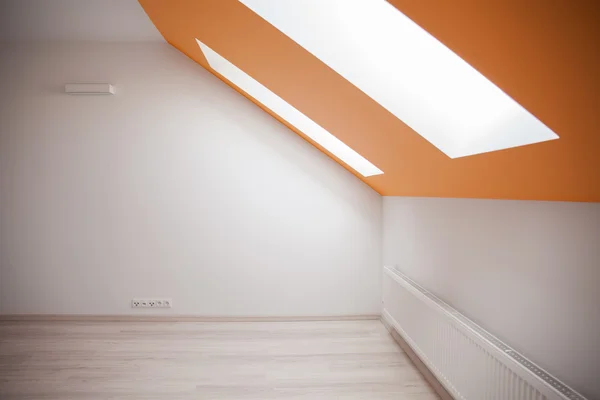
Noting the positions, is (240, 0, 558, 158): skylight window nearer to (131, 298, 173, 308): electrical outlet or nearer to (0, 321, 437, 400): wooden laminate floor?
(0, 321, 437, 400): wooden laminate floor

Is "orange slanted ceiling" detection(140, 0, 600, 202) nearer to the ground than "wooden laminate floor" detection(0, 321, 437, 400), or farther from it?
farther from it

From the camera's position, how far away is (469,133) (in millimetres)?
1995

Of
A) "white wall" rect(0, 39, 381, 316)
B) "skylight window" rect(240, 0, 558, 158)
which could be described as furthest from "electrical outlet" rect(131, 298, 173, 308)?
"skylight window" rect(240, 0, 558, 158)

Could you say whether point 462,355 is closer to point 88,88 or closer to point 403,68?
point 403,68

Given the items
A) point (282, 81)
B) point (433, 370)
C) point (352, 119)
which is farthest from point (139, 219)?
point (433, 370)

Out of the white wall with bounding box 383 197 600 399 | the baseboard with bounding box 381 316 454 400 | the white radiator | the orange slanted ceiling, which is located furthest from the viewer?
the baseboard with bounding box 381 316 454 400

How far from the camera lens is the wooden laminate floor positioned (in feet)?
10.1

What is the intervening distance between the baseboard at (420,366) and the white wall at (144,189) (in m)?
1.24

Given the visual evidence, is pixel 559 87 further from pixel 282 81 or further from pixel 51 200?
pixel 51 200

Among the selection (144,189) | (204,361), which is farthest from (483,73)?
(144,189)

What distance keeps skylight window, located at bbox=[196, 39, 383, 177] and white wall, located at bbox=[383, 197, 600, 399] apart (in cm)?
104

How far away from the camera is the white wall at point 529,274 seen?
165cm

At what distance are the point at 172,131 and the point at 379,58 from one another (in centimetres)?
314

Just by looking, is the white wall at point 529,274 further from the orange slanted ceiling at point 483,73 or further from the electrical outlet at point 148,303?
the electrical outlet at point 148,303
